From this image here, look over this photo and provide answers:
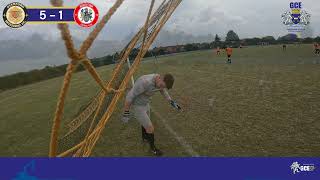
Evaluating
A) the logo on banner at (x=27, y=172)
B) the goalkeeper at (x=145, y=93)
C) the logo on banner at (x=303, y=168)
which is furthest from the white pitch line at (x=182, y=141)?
the logo on banner at (x=27, y=172)

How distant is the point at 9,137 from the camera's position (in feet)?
34.5

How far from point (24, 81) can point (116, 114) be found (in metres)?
19.6

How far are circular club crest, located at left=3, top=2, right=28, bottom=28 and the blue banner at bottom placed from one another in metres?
2.87

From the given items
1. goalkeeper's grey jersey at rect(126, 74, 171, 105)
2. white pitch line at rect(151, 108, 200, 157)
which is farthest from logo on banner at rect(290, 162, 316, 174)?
goalkeeper's grey jersey at rect(126, 74, 171, 105)

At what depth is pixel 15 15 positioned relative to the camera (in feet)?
23.6

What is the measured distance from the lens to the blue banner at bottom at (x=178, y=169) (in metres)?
5.38

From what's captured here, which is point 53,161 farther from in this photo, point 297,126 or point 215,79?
point 215,79

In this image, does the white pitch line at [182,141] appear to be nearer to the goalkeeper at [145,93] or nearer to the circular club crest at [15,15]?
the goalkeeper at [145,93]

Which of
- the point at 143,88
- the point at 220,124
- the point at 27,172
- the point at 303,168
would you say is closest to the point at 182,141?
the point at 220,124

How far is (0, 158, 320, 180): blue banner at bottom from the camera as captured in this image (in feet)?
17.7

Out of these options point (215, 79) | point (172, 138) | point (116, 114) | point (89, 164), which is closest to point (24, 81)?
point (215, 79)

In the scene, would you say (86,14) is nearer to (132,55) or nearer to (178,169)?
(178,169)

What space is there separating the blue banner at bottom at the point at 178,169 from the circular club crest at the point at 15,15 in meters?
2.87

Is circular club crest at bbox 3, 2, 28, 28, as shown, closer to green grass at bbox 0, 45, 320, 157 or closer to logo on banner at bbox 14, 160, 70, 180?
logo on banner at bbox 14, 160, 70, 180
